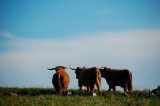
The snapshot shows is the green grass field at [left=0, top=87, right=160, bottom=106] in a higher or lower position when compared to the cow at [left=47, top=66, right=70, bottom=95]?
lower

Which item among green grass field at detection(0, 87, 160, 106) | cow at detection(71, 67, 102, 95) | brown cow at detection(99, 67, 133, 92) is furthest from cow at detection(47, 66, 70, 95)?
brown cow at detection(99, 67, 133, 92)

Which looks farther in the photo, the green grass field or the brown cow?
the brown cow

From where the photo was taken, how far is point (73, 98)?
38.3 ft

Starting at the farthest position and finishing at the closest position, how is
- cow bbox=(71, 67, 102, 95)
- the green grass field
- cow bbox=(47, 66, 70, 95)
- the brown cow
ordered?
the brown cow → cow bbox=(47, 66, 70, 95) → cow bbox=(71, 67, 102, 95) → the green grass field

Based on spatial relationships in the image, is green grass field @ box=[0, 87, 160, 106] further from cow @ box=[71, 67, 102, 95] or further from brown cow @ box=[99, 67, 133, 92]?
brown cow @ box=[99, 67, 133, 92]

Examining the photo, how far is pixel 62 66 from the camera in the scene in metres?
17.7

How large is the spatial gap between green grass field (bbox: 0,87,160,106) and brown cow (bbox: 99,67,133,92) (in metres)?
1.75

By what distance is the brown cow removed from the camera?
16188 mm

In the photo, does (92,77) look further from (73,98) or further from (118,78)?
(118,78)

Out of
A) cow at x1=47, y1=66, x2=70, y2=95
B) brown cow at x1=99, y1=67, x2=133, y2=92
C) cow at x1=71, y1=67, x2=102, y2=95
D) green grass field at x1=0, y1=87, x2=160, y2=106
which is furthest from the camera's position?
brown cow at x1=99, y1=67, x2=133, y2=92

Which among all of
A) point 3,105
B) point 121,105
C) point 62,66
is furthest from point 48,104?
point 62,66

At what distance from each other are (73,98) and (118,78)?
230 inches

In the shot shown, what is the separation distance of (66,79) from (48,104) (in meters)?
5.22

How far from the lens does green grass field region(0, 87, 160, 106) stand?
1047cm
